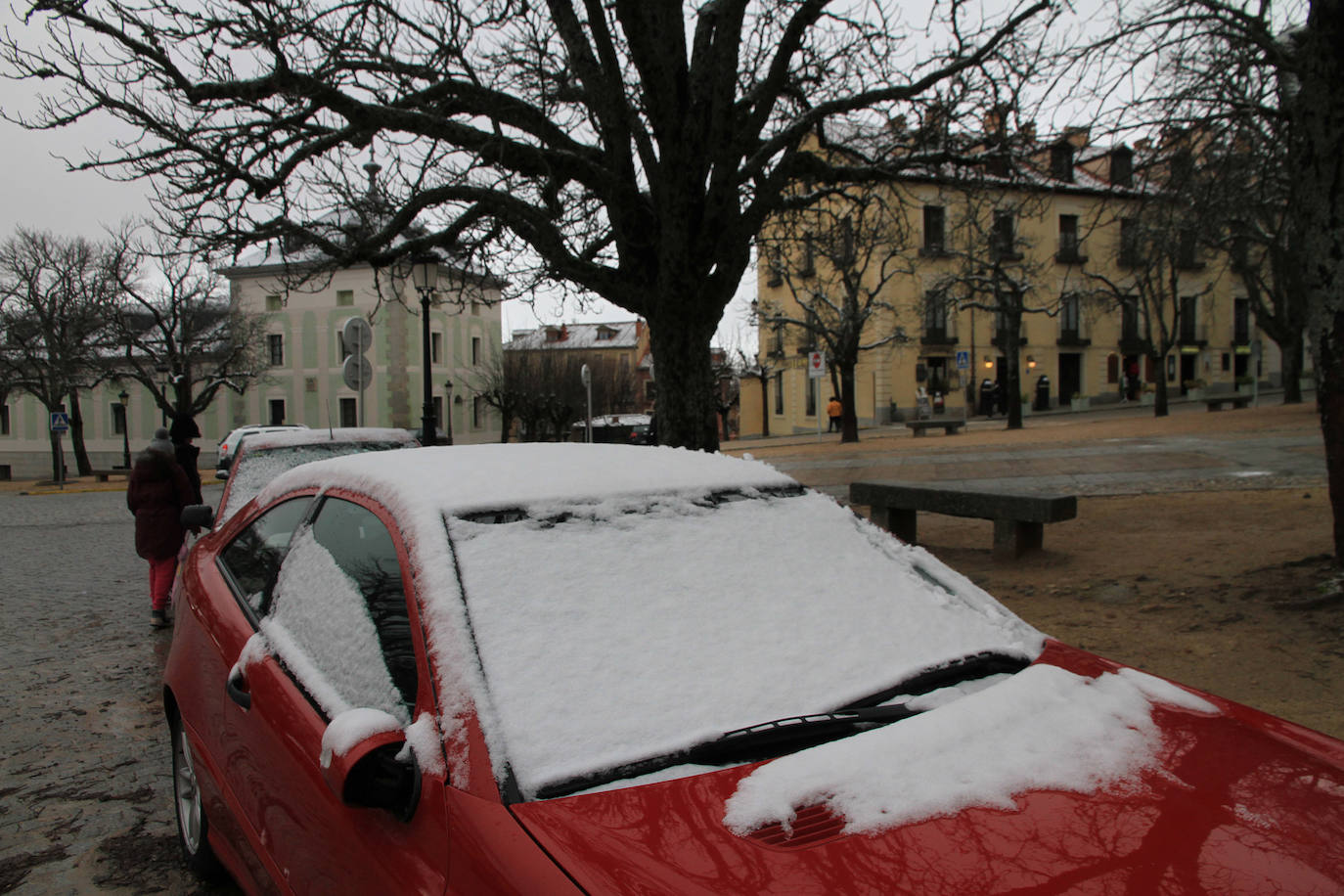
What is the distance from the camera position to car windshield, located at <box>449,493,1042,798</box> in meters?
1.67

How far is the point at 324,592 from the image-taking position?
7.46 ft

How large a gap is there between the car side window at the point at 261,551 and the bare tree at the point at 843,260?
9.32m

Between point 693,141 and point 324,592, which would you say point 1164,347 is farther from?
point 324,592

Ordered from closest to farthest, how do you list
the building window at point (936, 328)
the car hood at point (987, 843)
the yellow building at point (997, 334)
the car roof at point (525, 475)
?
the car hood at point (987, 843) → the car roof at point (525, 475) → the yellow building at point (997, 334) → the building window at point (936, 328)

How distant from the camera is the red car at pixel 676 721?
1.39 metres

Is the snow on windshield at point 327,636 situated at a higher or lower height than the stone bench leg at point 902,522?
higher

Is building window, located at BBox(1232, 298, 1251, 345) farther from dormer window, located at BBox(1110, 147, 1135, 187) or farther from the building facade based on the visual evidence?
dormer window, located at BBox(1110, 147, 1135, 187)

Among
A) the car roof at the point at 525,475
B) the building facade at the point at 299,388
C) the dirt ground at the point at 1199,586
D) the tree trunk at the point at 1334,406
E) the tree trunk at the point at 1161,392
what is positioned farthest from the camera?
the building facade at the point at 299,388

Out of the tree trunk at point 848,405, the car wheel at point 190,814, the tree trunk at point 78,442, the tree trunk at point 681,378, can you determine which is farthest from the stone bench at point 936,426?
the tree trunk at point 78,442

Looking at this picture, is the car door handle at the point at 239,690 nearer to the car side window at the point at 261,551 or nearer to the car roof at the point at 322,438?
the car side window at the point at 261,551

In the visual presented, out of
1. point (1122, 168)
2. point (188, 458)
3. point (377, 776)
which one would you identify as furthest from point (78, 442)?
point (377, 776)

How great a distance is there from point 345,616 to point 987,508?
6547mm

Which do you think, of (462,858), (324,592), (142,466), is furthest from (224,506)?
(462,858)

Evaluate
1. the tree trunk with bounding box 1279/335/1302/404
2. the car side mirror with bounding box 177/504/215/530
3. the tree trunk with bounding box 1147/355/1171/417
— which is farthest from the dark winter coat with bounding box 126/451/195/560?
the tree trunk with bounding box 1279/335/1302/404
